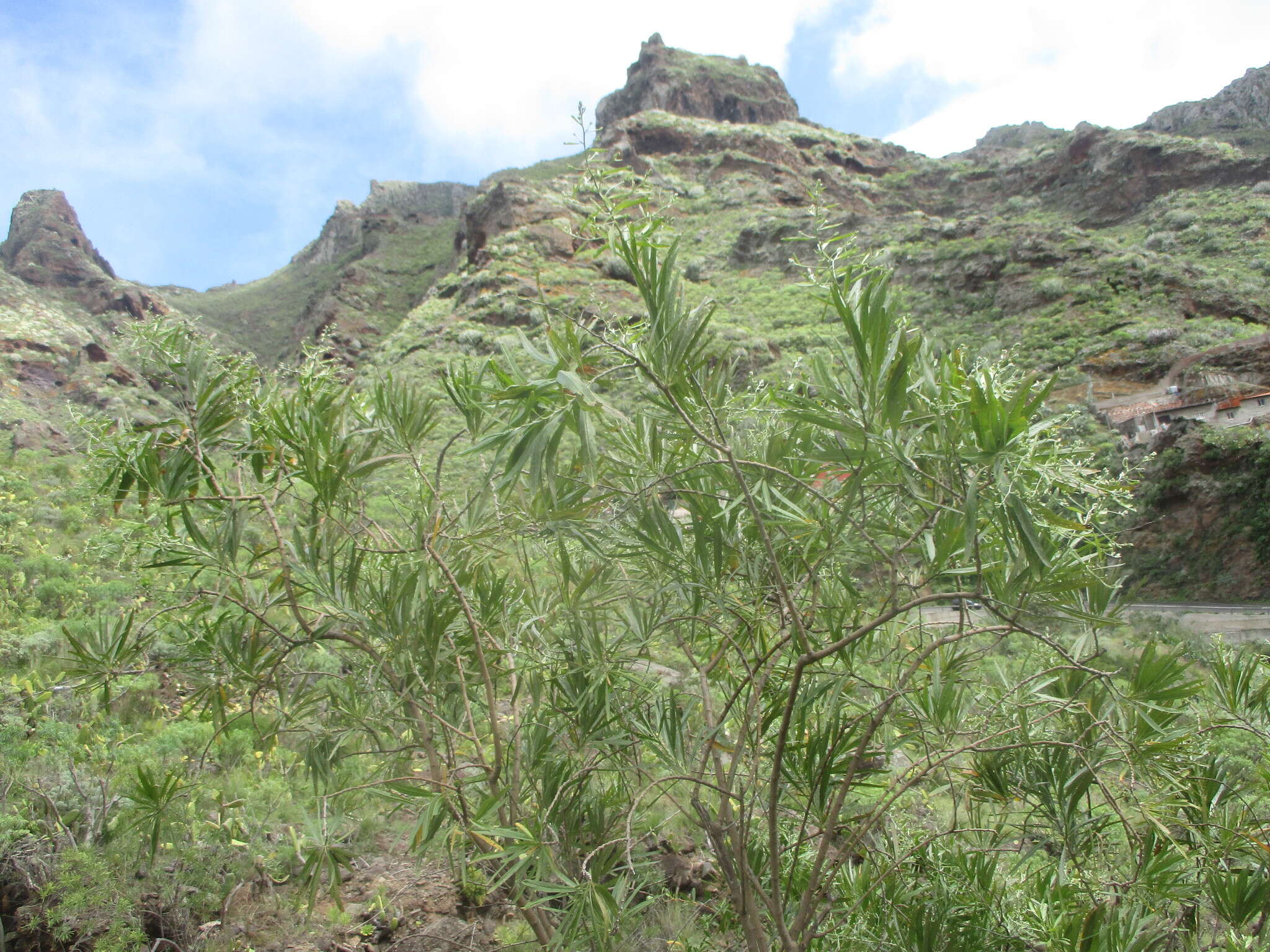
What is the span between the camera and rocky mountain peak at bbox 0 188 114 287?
24625 millimetres

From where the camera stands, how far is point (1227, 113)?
130ft

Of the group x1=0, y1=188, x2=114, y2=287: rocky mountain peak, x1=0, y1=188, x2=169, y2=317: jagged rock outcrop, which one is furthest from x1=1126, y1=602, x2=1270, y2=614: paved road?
x1=0, y1=188, x2=114, y2=287: rocky mountain peak

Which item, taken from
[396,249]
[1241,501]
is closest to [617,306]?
[1241,501]

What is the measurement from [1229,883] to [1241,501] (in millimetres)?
12257

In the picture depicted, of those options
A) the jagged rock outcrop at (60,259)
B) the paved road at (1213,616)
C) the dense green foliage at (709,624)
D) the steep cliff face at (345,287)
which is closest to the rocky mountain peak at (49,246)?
the jagged rock outcrop at (60,259)

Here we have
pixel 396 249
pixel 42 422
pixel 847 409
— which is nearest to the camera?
pixel 847 409

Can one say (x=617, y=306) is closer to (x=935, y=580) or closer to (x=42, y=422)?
(x=42, y=422)

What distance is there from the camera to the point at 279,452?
1.57 m

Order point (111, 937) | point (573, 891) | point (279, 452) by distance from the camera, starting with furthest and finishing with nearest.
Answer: point (111, 937), point (279, 452), point (573, 891)

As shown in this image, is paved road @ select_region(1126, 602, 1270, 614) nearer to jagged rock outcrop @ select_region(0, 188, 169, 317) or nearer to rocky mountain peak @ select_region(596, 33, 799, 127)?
jagged rock outcrop @ select_region(0, 188, 169, 317)


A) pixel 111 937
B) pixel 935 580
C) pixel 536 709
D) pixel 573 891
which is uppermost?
pixel 935 580

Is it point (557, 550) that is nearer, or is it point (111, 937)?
point (557, 550)

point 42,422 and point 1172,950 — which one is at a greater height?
point 42,422

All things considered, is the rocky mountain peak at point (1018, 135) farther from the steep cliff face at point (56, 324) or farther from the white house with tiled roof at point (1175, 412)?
the steep cliff face at point (56, 324)
